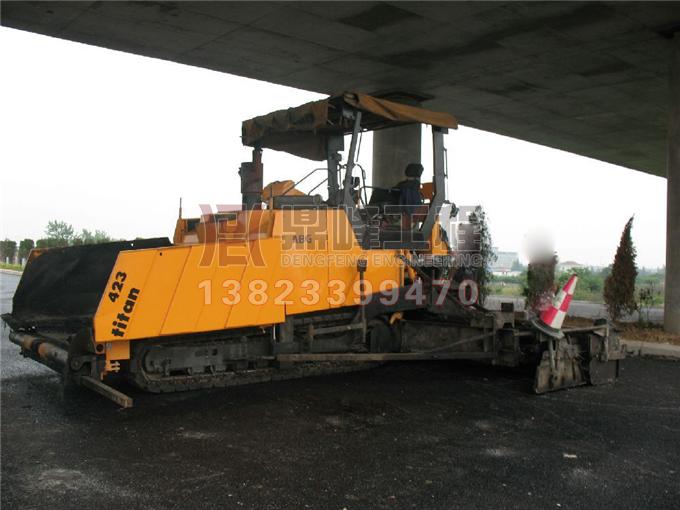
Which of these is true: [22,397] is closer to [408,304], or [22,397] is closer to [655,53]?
[408,304]

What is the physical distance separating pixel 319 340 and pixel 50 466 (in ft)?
9.40

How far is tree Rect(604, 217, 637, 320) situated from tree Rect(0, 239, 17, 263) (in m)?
40.4

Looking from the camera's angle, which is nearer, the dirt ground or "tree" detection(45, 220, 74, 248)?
the dirt ground

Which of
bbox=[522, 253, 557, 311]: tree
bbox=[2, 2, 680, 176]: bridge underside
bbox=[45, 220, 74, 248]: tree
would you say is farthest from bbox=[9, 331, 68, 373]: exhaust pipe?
bbox=[45, 220, 74, 248]: tree

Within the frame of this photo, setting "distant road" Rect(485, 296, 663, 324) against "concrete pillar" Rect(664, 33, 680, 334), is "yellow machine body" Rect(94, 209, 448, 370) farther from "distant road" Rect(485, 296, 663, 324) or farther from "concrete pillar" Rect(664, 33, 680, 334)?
"distant road" Rect(485, 296, 663, 324)

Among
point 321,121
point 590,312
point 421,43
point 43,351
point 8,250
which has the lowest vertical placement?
point 590,312

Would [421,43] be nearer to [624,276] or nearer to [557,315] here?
[624,276]

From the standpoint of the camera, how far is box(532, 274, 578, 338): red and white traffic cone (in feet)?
20.5

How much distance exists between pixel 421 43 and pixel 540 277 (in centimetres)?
565

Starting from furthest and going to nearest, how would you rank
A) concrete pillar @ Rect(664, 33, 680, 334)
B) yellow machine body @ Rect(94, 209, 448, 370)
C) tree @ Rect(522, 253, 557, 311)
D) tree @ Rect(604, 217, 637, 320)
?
1. tree @ Rect(522, 253, 557, 311)
2. tree @ Rect(604, 217, 637, 320)
3. concrete pillar @ Rect(664, 33, 680, 334)
4. yellow machine body @ Rect(94, 209, 448, 370)

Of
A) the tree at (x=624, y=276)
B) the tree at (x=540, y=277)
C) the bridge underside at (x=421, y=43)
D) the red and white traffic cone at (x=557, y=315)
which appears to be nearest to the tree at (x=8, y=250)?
the bridge underside at (x=421, y=43)

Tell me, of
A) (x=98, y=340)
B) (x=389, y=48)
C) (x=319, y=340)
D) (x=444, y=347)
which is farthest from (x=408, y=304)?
(x=389, y=48)

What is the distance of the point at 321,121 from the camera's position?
607 cm

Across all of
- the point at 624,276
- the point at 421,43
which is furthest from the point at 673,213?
the point at 421,43
